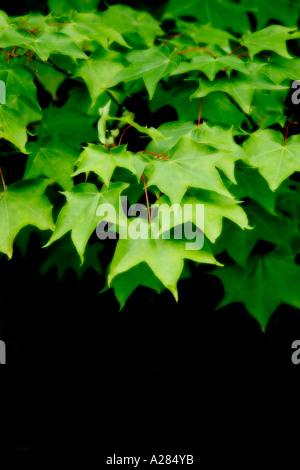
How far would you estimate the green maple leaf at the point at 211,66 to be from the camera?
143cm

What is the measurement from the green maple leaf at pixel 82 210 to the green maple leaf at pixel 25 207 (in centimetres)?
15

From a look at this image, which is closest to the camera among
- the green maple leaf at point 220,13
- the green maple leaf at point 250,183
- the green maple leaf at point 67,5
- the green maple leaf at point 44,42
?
the green maple leaf at point 44,42

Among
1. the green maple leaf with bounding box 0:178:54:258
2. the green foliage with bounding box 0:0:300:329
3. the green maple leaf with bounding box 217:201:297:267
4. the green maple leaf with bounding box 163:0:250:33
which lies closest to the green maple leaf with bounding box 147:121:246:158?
the green foliage with bounding box 0:0:300:329

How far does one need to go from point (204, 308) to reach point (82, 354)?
0.85 m

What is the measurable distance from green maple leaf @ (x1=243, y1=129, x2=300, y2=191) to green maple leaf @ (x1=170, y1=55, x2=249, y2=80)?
22 cm

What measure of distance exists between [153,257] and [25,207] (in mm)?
494

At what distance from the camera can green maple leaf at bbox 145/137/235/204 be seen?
130cm

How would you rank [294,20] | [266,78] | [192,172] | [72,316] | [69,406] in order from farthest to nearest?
[69,406] → [72,316] → [294,20] → [266,78] → [192,172]

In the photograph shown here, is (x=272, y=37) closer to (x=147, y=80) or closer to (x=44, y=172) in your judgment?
(x=147, y=80)

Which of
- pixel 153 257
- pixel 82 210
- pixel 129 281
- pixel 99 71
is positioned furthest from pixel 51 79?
pixel 153 257

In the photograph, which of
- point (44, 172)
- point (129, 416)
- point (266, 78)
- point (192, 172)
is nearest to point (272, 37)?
point (266, 78)

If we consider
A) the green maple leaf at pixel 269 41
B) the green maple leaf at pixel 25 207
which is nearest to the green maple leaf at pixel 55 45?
the green maple leaf at pixel 25 207

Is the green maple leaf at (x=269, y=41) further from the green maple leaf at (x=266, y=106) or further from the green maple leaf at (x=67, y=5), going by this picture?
the green maple leaf at (x=67, y=5)
